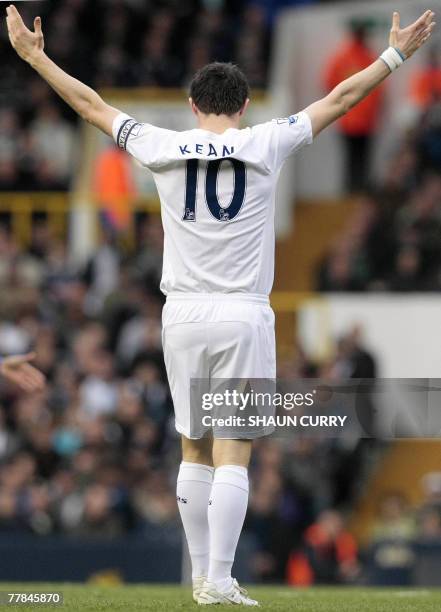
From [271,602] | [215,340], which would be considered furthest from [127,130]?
[271,602]

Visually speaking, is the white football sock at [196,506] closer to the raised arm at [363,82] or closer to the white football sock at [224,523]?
the white football sock at [224,523]

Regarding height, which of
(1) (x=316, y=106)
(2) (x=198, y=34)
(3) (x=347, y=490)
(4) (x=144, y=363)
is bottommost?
(3) (x=347, y=490)

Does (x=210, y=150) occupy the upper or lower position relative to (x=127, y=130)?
lower

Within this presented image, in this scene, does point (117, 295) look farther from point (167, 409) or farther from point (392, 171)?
point (392, 171)

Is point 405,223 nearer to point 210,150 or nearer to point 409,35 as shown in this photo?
point 409,35

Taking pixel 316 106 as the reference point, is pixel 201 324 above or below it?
below

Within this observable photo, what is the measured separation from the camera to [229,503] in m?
7.37

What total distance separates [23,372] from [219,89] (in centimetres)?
163

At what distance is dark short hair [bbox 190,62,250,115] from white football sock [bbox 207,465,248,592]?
1592 millimetres

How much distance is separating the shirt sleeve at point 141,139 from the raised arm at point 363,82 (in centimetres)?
68

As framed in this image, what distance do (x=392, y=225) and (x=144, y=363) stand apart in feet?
11.4

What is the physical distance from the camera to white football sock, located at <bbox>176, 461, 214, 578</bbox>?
25.2 ft

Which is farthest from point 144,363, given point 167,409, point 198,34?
point 198,34
